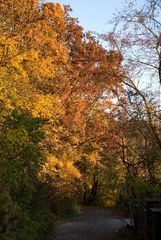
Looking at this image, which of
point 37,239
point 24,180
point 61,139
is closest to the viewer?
point 24,180

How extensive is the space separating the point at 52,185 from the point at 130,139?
608 cm

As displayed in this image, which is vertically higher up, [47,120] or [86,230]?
[47,120]

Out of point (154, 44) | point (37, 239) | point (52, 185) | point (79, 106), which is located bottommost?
point (37, 239)

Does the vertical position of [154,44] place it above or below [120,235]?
above

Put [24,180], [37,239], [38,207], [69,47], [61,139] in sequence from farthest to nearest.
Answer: [69,47] < [61,139] < [38,207] < [37,239] < [24,180]

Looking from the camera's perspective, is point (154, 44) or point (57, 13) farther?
point (57, 13)

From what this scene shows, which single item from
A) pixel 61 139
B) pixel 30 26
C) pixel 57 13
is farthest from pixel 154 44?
pixel 57 13

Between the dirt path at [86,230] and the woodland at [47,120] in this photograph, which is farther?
the dirt path at [86,230]

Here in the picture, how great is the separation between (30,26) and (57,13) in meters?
6.16

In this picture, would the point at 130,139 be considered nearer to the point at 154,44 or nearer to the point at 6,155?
the point at 154,44

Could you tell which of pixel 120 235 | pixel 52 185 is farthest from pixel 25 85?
pixel 120 235

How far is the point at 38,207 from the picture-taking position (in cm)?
1562

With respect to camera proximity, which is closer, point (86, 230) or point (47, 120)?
point (47, 120)

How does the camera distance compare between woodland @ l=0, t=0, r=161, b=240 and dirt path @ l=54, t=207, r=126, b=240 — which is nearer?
woodland @ l=0, t=0, r=161, b=240
